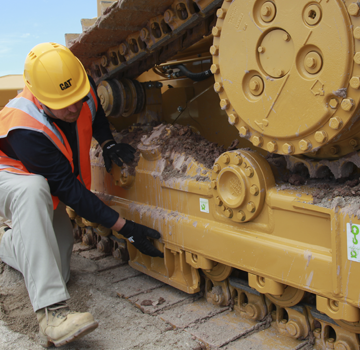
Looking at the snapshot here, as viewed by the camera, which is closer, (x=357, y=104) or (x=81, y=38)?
(x=357, y=104)

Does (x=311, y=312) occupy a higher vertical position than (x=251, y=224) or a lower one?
lower

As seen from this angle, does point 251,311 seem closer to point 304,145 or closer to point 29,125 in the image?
point 304,145

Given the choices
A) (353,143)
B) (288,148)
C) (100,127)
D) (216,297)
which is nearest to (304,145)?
(288,148)

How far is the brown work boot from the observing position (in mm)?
2111

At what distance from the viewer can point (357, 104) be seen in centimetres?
154

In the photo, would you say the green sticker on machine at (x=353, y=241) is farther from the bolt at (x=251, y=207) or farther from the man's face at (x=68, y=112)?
the man's face at (x=68, y=112)

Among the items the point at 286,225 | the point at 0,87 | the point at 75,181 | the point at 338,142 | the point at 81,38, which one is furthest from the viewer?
the point at 0,87

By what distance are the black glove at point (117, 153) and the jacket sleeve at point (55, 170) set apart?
461 mm

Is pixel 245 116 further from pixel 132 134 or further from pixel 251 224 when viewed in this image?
pixel 132 134

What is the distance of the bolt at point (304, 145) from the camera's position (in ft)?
5.75

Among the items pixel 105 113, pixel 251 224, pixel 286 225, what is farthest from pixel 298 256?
pixel 105 113

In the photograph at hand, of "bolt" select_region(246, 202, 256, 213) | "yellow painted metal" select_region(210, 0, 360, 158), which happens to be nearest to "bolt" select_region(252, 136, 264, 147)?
"yellow painted metal" select_region(210, 0, 360, 158)

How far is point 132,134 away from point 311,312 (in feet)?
6.31

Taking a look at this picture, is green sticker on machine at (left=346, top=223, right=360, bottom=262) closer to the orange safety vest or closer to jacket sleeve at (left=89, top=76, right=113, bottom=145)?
the orange safety vest
